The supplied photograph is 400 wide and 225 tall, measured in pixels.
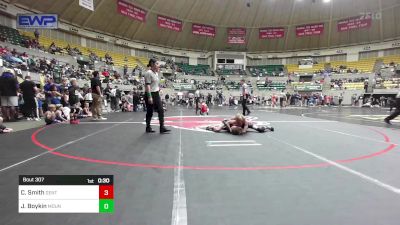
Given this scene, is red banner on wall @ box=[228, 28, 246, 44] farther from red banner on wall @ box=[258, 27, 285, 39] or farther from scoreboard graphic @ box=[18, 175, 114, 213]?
scoreboard graphic @ box=[18, 175, 114, 213]

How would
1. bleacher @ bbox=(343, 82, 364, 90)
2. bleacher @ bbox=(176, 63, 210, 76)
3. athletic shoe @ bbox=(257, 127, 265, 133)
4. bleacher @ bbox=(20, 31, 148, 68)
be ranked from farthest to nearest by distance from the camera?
bleacher @ bbox=(176, 63, 210, 76), bleacher @ bbox=(343, 82, 364, 90), bleacher @ bbox=(20, 31, 148, 68), athletic shoe @ bbox=(257, 127, 265, 133)

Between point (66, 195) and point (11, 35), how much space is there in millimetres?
26427

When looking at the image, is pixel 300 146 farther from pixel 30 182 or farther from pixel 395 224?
pixel 30 182

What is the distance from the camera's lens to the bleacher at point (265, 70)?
44919 millimetres

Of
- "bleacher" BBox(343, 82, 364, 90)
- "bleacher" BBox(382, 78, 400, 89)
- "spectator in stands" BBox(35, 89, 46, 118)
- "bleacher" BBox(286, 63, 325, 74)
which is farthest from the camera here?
"bleacher" BBox(286, 63, 325, 74)

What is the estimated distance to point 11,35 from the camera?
74.3 ft

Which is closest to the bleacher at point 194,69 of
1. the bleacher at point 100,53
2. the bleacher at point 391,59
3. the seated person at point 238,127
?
the bleacher at point 100,53

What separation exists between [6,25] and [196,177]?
95.9 ft

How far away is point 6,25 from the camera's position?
24.7m

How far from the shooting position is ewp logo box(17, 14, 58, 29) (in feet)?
42.9

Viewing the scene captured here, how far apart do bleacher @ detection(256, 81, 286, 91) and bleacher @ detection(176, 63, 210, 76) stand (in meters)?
8.88

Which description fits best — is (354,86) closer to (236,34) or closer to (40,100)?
(236,34)

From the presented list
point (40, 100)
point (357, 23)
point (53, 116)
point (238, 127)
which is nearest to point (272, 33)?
point (357, 23)

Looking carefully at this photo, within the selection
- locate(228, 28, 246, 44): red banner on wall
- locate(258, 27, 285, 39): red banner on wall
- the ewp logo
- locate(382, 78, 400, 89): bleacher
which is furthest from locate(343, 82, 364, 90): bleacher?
the ewp logo
